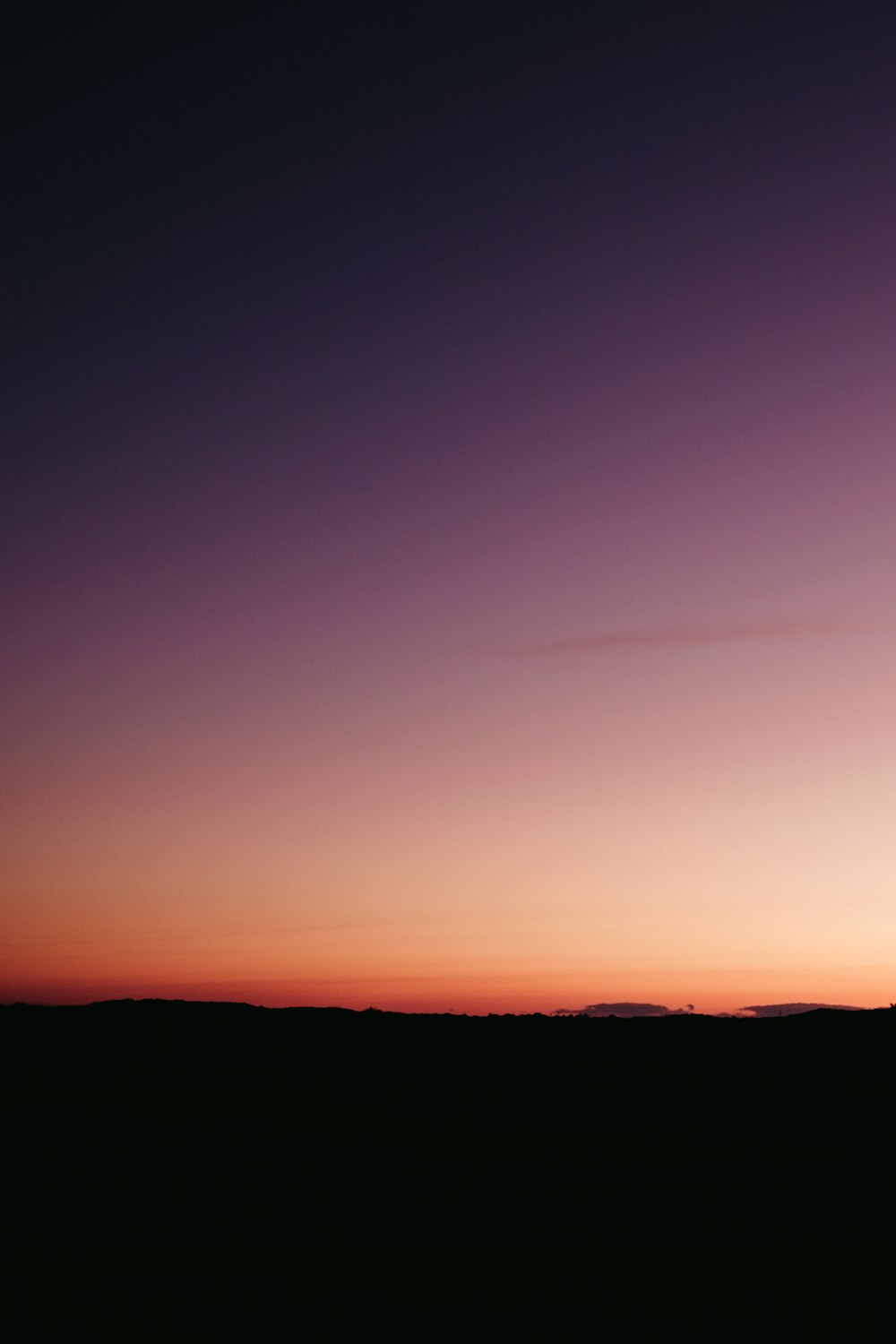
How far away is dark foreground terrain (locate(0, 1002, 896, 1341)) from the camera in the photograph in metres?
13.2

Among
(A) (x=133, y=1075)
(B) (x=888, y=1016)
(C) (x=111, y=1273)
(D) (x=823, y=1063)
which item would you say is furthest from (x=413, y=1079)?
(C) (x=111, y=1273)

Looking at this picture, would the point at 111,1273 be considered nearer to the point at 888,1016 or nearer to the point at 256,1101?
the point at 256,1101

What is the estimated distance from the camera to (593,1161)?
23.6 meters

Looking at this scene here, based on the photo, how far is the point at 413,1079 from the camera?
125 ft

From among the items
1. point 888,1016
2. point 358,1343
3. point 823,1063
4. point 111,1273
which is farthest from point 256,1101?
point 888,1016

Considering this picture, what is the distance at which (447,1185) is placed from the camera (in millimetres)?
21500

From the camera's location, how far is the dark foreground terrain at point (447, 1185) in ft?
43.2

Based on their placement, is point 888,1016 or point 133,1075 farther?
point 888,1016

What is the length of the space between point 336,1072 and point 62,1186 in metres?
18.4

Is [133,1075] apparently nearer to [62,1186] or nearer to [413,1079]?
[413,1079]

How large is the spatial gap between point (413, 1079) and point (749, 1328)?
87.9 ft

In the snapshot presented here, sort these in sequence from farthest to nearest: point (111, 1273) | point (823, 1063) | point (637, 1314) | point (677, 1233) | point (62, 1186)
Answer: point (823, 1063), point (62, 1186), point (677, 1233), point (111, 1273), point (637, 1314)

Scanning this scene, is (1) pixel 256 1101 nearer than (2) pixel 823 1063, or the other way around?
(1) pixel 256 1101

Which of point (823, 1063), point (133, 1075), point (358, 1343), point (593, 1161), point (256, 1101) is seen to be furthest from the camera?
point (823, 1063)
